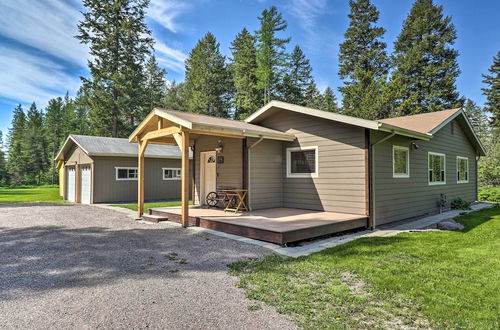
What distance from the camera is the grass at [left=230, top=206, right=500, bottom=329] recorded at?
254 cm

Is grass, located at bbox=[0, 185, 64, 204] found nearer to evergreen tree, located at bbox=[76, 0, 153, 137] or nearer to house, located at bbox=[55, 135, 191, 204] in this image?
house, located at bbox=[55, 135, 191, 204]

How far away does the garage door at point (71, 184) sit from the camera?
15296mm

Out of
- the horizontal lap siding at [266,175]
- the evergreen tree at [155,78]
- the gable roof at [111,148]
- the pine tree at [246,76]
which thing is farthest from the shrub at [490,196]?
the evergreen tree at [155,78]

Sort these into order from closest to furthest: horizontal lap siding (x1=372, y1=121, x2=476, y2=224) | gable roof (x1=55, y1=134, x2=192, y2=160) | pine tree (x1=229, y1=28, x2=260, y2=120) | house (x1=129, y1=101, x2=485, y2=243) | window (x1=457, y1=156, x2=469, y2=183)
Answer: house (x1=129, y1=101, x2=485, y2=243), horizontal lap siding (x1=372, y1=121, x2=476, y2=224), window (x1=457, y1=156, x2=469, y2=183), gable roof (x1=55, y1=134, x2=192, y2=160), pine tree (x1=229, y1=28, x2=260, y2=120)

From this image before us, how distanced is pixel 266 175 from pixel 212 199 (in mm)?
1930

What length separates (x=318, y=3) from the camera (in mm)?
13906

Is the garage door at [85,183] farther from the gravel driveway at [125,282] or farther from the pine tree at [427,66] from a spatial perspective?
the pine tree at [427,66]

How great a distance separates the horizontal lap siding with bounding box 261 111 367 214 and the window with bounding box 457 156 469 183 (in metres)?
6.92

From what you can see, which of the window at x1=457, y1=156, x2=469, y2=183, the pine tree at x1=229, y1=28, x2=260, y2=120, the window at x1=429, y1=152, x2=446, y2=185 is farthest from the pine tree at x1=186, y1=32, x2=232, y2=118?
the window at x1=429, y1=152, x2=446, y2=185

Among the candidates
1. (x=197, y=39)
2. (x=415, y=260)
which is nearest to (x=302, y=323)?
(x=415, y=260)

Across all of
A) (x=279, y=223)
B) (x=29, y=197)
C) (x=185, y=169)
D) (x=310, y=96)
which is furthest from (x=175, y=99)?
(x=279, y=223)

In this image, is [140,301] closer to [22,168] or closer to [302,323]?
[302,323]

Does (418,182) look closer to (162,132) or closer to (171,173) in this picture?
(162,132)

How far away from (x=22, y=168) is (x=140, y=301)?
42513mm
